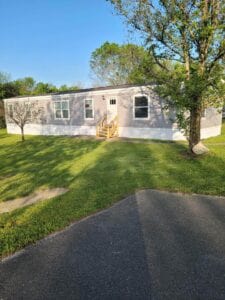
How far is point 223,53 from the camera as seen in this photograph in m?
8.41

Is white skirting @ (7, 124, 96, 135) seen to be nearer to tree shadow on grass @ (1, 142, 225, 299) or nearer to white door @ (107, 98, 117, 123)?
white door @ (107, 98, 117, 123)

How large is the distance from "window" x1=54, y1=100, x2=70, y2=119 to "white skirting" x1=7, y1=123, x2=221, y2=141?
2.57ft

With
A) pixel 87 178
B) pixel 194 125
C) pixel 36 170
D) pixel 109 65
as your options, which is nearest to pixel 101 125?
pixel 194 125

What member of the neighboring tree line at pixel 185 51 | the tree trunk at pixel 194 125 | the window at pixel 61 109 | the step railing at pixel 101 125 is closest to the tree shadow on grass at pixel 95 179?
the tree trunk at pixel 194 125

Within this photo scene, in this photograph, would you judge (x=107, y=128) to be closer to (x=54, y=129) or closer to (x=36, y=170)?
(x=54, y=129)

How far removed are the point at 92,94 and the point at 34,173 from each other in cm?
1022

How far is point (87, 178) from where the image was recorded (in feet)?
23.8

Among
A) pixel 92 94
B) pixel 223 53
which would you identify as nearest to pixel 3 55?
pixel 92 94

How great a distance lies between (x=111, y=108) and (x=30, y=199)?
11.5 m

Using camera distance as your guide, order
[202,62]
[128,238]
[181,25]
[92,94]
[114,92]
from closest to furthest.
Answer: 1. [128,238]
2. [181,25]
3. [202,62]
4. [114,92]
5. [92,94]

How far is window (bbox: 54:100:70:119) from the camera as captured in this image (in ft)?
62.4

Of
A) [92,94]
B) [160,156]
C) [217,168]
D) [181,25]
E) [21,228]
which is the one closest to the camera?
[21,228]

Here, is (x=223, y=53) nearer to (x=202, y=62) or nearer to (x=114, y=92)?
(x=202, y=62)

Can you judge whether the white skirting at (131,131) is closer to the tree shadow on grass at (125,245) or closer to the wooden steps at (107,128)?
the wooden steps at (107,128)
